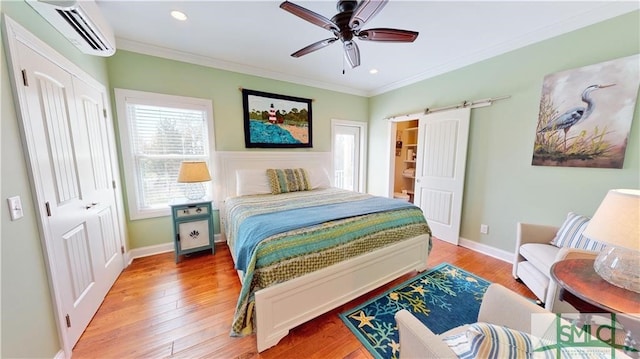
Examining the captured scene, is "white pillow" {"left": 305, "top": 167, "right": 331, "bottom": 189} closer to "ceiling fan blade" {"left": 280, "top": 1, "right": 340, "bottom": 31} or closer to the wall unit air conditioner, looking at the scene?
"ceiling fan blade" {"left": 280, "top": 1, "right": 340, "bottom": 31}

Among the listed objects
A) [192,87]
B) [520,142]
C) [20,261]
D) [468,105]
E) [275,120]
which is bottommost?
[20,261]

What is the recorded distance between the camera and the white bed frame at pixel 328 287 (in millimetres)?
1451

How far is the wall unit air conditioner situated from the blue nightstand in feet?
5.34

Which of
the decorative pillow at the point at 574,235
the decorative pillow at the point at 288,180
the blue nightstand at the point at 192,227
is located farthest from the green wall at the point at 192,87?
the decorative pillow at the point at 574,235

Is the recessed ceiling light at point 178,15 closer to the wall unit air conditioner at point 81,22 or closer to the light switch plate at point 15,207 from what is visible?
the wall unit air conditioner at point 81,22

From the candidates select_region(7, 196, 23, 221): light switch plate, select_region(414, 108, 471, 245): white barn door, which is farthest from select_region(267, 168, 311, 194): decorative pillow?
select_region(7, 196, 23, 221): light switch plate

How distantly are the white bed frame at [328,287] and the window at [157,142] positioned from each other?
7.24 feet

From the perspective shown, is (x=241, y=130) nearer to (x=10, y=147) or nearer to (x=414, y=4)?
(x=10, y=147)

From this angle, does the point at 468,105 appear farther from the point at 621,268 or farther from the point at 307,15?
the point at 307,15

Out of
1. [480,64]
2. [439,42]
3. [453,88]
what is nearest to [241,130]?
[439,42]

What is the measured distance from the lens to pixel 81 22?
5.24 feet

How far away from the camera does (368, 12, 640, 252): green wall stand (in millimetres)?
1910

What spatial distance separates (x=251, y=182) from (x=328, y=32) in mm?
2032

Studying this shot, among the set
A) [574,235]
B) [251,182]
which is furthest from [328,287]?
[574,235]
